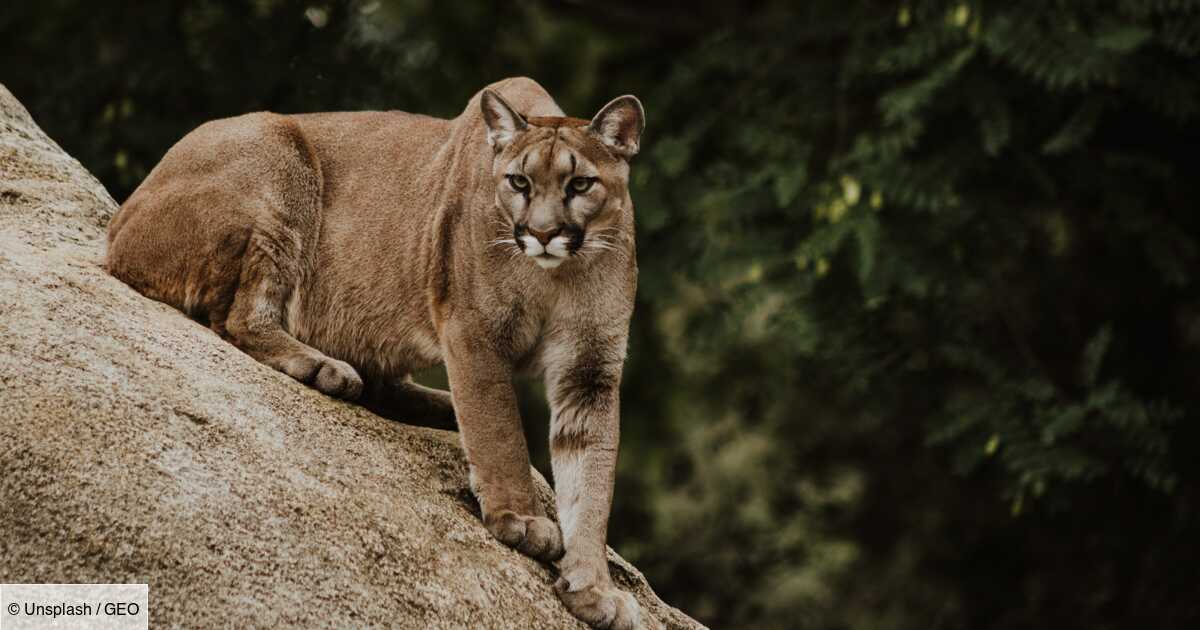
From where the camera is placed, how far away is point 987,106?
10234 mm

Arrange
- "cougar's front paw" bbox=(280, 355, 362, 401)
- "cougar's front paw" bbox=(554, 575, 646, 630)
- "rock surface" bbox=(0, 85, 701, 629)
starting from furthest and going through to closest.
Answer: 1. "cougar's front paw" bbox=(280, 355, 362, 401)
2. "cougar's front paw" bbox=(554, 575, 646, 630)
3. "rock surface" bbox=(0, 85, 701, 629)

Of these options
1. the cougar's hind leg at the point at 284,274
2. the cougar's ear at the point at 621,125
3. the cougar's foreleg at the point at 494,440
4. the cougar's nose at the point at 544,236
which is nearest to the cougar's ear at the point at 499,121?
the cougar's ear at the point at 621,125

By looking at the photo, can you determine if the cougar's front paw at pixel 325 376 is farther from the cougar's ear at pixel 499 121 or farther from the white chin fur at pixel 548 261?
the cougar's ear at pixel 499 121

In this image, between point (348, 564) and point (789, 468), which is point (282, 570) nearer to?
point (348, 564)

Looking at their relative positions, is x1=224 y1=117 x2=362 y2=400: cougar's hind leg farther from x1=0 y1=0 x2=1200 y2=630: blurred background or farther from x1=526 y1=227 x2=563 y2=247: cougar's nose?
x1=0 y1=0 x2=1200 y2=630: blurred background

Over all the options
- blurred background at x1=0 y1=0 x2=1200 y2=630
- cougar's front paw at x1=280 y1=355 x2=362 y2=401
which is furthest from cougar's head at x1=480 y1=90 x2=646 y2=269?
blurred background at x1=0 y1=0 x2=1200 y2=630

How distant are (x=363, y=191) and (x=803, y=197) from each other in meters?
4.06

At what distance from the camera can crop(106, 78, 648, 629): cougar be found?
6359 millimetres

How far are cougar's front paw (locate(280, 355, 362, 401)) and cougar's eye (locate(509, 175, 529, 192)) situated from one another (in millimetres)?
1111

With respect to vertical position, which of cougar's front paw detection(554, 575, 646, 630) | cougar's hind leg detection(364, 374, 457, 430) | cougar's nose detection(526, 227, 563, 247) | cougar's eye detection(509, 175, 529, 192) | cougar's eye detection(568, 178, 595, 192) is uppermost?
cougar's eye detection(568, 178, 595, 192)

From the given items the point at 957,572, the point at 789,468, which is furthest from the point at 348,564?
the point at 789,468

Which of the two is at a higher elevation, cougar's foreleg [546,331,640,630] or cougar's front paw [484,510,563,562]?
cougar's foreleg [546,331,640,630]

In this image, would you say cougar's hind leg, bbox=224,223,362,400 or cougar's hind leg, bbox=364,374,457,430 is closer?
cougar's hind leg, bbox=224,223,362,400

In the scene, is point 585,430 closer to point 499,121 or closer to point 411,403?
point 411,403
